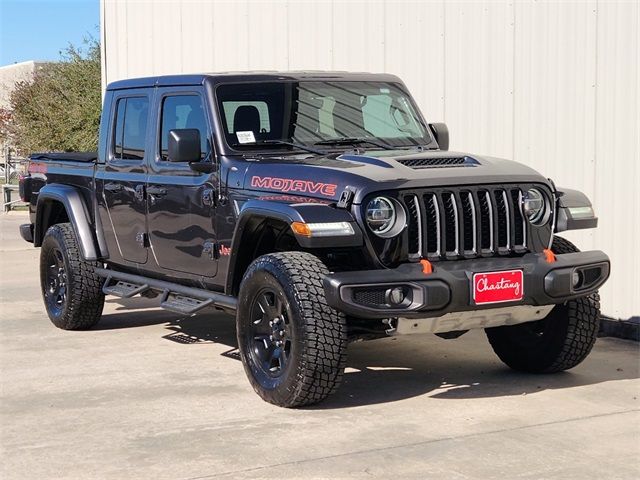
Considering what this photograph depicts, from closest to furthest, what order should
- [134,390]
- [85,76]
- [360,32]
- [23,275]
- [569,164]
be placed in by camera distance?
[134,390], [569,164], [360,32], [23,275], [85,76]

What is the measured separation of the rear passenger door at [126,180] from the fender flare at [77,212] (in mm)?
177

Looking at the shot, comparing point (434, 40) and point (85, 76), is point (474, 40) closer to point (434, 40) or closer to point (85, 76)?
point (434, 40)

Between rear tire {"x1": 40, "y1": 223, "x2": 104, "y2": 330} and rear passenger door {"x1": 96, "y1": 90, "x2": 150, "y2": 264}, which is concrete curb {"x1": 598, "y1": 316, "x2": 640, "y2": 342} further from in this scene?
rear tire {"x1": 40, "y1": 223, "x2": 104, "y2": 330}

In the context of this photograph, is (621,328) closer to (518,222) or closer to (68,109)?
(518,222)

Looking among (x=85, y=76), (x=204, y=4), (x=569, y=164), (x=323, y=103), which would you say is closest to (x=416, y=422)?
(x=323, y=103)

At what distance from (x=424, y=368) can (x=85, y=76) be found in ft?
78.8

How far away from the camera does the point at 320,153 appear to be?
297 inches

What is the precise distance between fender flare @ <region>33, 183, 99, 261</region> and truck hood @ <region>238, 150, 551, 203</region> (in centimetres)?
220

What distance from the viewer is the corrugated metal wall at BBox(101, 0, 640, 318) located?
28.9 ft

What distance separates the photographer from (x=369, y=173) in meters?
6.67

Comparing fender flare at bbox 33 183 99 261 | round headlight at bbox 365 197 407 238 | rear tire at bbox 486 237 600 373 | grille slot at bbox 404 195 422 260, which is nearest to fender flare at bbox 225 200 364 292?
round headlight at bbox 365 197 407 238

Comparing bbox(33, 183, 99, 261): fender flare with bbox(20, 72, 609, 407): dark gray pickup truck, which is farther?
bbox(33, 183, 99, 261): fender flare

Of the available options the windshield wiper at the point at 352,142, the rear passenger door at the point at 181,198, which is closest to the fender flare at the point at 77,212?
the rear passenger door at the point at 181,198

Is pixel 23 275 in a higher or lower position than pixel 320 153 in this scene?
lower
